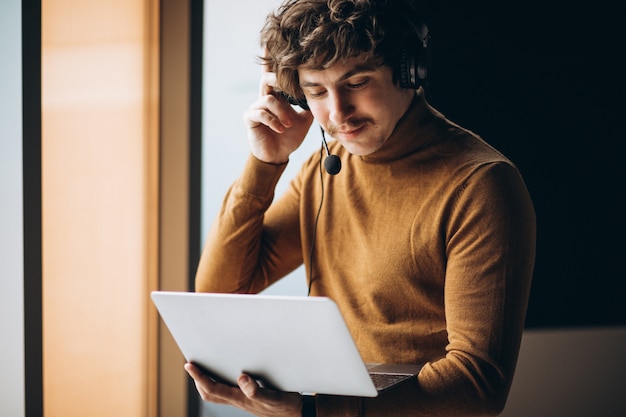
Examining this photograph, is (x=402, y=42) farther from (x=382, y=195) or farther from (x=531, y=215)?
(x=531, y=215)

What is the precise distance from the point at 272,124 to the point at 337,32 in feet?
0.87

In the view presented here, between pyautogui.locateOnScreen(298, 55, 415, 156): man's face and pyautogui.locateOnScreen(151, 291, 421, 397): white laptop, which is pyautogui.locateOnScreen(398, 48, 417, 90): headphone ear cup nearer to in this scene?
pyautogui.locateOnScreen(298, 55, 415, 156): man's face

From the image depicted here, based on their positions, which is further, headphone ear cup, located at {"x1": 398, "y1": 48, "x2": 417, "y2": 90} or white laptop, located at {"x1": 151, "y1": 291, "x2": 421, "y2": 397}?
headphone ear cup, located at {"x1": 398, "y1": 48, "x2": 417, "y2": 90}

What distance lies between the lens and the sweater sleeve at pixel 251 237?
1.44 meters

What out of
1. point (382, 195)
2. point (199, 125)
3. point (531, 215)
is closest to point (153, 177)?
point (199, 125)

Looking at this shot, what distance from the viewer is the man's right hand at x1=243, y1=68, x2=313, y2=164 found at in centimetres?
→ 142

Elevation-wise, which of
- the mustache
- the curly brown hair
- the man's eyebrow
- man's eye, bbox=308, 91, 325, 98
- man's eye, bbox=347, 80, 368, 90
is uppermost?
the curly brown hair

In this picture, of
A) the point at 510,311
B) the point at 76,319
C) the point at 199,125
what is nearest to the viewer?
A: the point at 510,311

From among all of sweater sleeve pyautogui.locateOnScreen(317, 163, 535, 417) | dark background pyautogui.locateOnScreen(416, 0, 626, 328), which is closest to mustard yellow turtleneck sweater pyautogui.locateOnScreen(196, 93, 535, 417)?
sweater sleeve pyautogui.locateOnScreen(317, 163, 535, 417)

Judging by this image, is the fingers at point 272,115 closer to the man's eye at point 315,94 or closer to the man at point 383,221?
the man at point 383,221

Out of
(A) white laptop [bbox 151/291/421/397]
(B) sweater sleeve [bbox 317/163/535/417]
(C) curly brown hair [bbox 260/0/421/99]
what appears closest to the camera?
(A) white laptop [bbox 151/291/421/397]

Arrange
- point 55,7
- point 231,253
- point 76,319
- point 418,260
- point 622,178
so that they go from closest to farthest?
point 418,260, point 231,253, point 55,7, point 76,319, point 622,178

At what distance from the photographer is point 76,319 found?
2100mm

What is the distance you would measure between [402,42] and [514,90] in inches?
59.9
